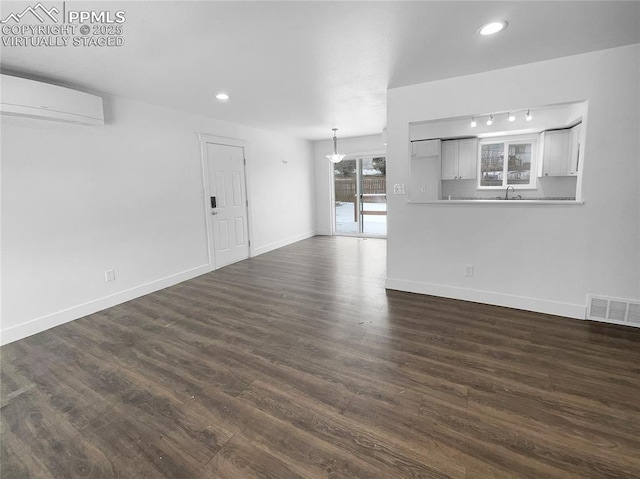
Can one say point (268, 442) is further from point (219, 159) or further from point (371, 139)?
point (371, 139)

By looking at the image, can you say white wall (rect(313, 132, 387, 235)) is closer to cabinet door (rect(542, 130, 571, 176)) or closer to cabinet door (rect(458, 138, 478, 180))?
cabinet door (rect(458, 138, 478, 180))

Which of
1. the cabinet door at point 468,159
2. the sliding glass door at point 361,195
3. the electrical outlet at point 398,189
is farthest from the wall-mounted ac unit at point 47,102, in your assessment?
the cabinet door at point 468,159

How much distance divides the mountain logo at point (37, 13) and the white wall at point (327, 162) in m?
5.95

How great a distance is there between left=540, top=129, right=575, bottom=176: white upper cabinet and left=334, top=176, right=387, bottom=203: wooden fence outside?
3289mm

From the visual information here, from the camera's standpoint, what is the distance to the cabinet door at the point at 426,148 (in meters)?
5.87

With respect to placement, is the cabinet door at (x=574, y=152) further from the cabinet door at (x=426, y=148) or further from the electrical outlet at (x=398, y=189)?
the electrical outlet at (x=398, y=189)

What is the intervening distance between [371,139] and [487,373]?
6.02 metres

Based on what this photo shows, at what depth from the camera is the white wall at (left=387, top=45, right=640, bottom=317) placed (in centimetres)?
265

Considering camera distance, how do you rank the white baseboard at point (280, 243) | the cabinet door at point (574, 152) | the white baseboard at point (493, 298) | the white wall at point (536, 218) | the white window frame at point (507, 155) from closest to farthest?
the white wall at point (536, 218) → the white baseboard at point (493, 298) → the cabinet door at point (574, 152) → the white window frame at point (507, 155) → the white baseboard at point (280, 243)

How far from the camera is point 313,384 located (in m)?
2.09

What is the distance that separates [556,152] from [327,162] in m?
4.67

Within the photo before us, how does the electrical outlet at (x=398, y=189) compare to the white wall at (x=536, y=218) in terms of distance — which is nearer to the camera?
the white wall at (x=536, y=218)

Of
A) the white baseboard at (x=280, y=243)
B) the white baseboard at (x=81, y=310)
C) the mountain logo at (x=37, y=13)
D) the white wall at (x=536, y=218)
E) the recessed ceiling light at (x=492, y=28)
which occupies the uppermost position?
the mountain logo at (x=37, y=13)

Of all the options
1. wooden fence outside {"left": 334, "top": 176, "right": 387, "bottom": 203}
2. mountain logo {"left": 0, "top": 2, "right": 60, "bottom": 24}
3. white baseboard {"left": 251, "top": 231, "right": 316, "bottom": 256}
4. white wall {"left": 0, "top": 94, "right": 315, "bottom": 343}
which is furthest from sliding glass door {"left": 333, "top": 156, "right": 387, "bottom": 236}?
mountain logo {"left": 0, "top": 2, "right": 60, "bottom": 24}
